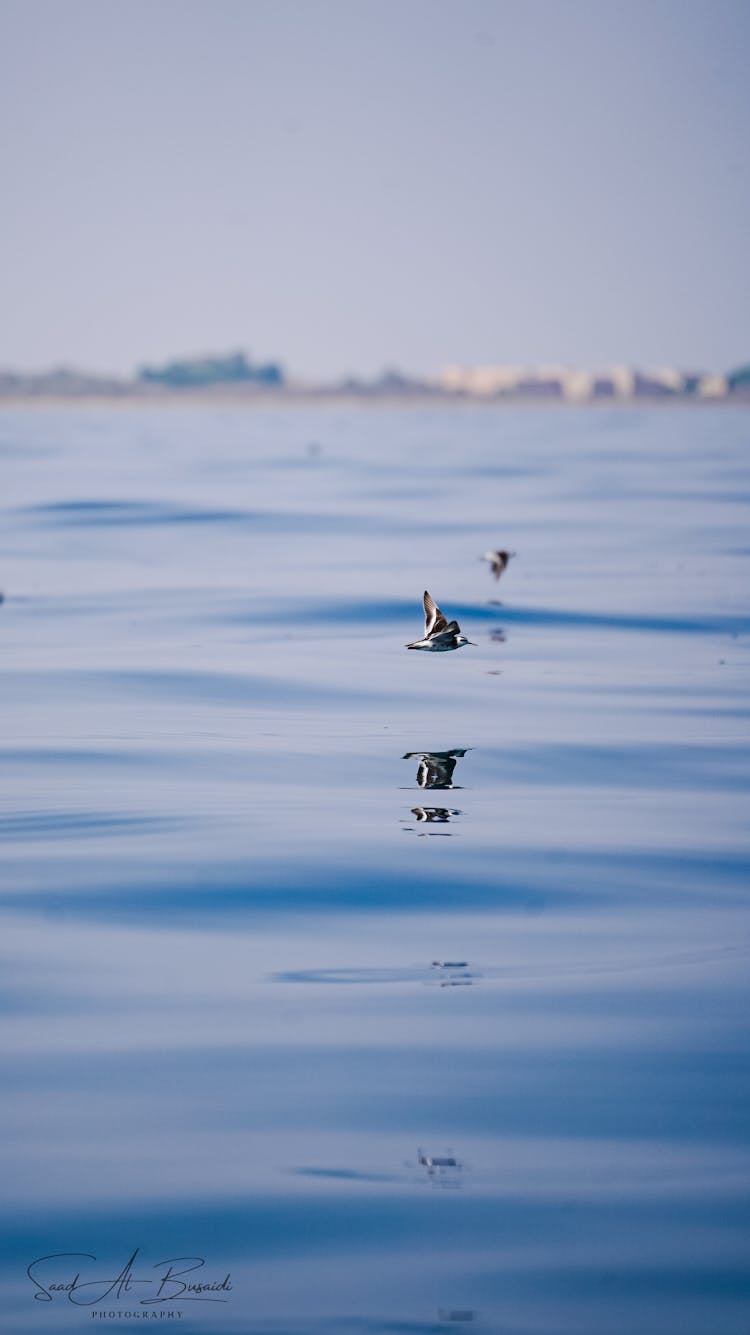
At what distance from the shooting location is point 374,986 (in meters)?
8.91

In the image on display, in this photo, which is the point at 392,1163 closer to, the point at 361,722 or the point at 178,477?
the point at 361,722

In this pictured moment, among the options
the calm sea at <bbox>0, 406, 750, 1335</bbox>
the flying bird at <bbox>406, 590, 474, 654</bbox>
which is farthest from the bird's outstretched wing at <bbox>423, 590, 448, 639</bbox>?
the calm sea at <bbox>0, 406, 750, 1335</bbox>

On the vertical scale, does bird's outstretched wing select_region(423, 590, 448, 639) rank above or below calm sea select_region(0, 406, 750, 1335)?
above

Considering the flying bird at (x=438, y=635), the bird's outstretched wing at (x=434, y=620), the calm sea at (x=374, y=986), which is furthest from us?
the bird's outstretched wing at (x=434, y=620)

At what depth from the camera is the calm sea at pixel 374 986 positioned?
6363mm

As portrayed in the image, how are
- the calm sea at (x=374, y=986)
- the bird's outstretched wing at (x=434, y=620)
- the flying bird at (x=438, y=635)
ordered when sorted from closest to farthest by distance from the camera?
the calm sea at (x=374, y=986) < the flying bird at (x=438, y=635) < the bird's outstretched wing at (x=434, y=620)

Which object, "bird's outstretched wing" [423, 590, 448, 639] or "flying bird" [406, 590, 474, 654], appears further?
"bird's outstretched wing" [423, 590, 448, 639]

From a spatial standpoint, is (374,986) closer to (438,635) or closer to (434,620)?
(438,635)

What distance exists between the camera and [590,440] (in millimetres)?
112375

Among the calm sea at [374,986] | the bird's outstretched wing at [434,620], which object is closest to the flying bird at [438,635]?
the bird's outstretched wing at [434,620]

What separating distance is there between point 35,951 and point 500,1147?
10.9ft

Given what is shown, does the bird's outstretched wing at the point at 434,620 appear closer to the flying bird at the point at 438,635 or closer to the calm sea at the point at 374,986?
the flying bird at the point at 438,635

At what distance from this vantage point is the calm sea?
6.36 meters

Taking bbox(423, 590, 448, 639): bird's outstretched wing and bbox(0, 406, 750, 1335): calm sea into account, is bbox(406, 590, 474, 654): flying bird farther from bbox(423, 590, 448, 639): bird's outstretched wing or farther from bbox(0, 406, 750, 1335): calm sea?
bbox(0, 406, 750, 1335): calm sea
